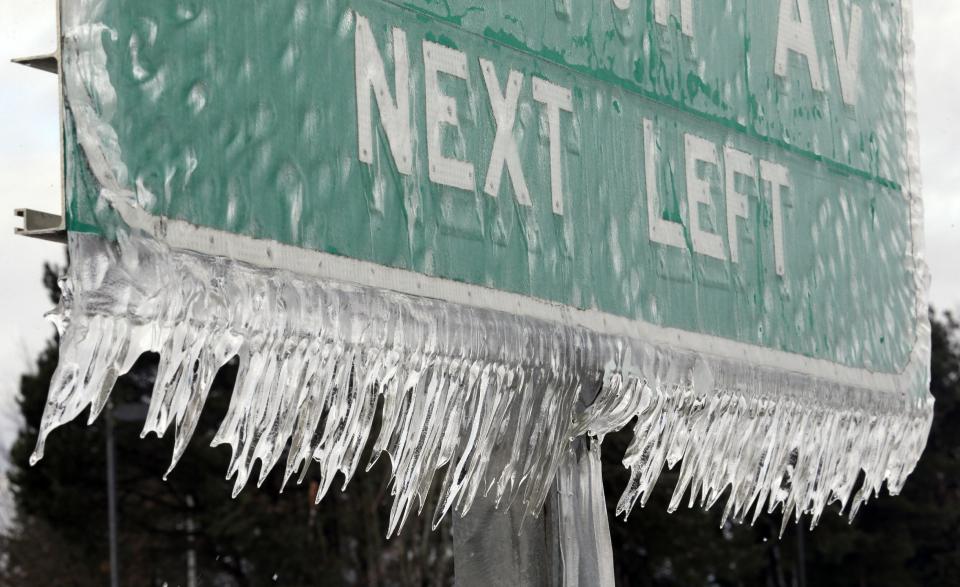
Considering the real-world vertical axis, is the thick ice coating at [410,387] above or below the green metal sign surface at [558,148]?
below

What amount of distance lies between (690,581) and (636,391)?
940 inches

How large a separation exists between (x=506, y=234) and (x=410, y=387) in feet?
0.79

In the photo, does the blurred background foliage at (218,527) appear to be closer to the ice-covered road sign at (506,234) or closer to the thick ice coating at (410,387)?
the ice-covered road sign at (506,234)

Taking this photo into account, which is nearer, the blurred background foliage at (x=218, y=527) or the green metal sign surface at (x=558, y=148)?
the green metal sign surface at (x=558, y=148)

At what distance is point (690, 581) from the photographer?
996 inches

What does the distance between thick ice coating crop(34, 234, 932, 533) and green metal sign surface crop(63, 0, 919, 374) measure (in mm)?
46

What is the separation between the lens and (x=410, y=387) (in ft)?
5.47

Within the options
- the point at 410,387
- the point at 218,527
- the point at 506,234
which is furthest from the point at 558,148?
the point at 218,527

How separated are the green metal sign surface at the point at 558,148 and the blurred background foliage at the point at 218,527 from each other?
54.0 ft

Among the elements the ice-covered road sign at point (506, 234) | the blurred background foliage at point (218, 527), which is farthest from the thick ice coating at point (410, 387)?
the blurred background foliage at point (218, 527)

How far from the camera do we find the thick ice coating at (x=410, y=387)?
136cm

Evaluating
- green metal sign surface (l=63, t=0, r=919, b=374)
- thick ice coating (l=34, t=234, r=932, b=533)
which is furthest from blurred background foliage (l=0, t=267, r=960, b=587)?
thick ice coating (l=34, t=234, r=932, b=533)

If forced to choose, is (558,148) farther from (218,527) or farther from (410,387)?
(218,527)

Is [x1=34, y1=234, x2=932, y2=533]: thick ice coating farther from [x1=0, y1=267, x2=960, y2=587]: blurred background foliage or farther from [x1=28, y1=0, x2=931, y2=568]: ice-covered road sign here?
[x1=0, y1=267, x2=960, y2=587]: blurred background foliage
